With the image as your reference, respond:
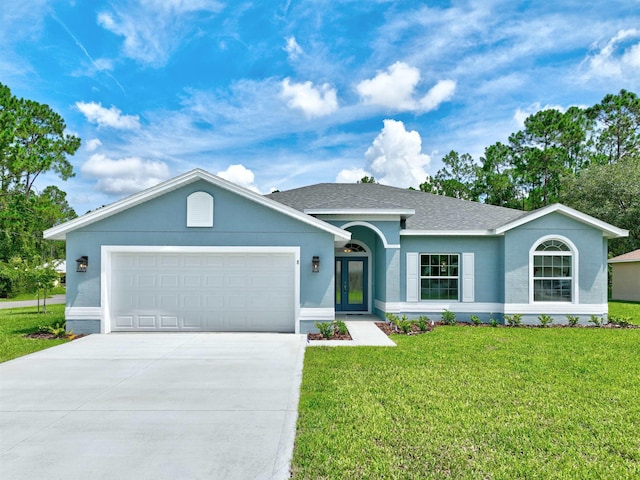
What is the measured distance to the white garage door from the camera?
34.5 feet

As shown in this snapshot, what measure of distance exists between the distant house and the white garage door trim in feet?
64.2

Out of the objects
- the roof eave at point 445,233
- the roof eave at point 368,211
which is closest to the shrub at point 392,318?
the roof eave at point 445,233

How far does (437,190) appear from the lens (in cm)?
4206

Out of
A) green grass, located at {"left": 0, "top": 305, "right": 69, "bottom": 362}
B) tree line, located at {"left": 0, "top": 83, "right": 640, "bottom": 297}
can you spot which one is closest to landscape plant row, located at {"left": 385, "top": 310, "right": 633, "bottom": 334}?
green grass, located at {"left": 0, "top": 305, "right": 69, "bottom": 362}

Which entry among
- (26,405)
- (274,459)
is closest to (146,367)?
(26,405)

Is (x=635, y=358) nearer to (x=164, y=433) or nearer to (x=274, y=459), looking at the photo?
(x=274, y=459)

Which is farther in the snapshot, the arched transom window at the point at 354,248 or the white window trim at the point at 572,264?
the arched transom window at the point at 354,248

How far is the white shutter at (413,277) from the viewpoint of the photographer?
12.7 m

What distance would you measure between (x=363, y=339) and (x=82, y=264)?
7743mm

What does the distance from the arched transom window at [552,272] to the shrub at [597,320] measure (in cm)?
82

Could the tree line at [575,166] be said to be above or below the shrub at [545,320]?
above

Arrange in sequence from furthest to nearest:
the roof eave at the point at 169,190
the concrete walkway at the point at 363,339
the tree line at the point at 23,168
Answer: the tree line at the point at 23,168 < the roof eave at the point at 169,190 < the concrete walkway at the point at 363,339

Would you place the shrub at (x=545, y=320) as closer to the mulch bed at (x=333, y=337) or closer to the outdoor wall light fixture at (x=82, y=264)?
the mulch bed at (x=333, y=337)

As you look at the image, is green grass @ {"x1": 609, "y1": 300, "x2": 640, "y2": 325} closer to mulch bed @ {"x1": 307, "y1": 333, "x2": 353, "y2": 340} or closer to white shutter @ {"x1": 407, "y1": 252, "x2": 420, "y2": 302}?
white shutter @ {"x1": 407, "y1": 252, "x2": 420, "y2": 302}
